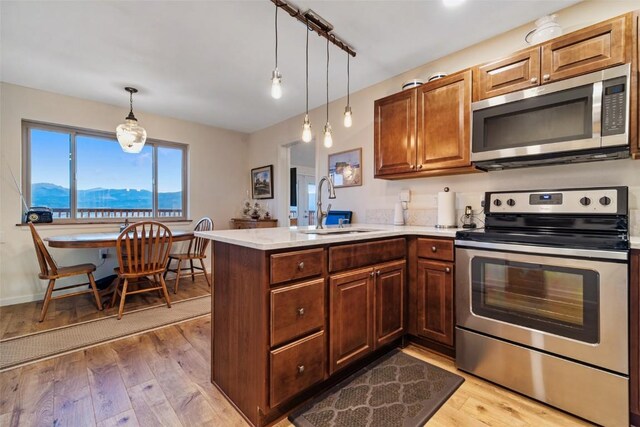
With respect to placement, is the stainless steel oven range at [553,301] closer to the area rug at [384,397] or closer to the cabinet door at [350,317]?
the area rug at [384,397]

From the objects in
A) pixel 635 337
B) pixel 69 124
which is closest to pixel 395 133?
pixel 635 337

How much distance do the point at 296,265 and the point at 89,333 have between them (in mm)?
2213

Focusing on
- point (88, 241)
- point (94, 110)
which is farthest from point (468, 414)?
point (94, 110)

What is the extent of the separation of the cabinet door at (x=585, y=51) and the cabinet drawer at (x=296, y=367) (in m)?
2.10

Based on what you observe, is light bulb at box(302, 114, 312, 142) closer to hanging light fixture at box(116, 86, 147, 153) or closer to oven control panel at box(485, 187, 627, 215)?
oven control panel at box(485, 187, 627, 215)

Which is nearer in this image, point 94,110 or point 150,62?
point 150,62

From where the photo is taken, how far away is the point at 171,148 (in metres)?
4.34

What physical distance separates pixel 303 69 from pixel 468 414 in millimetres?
2961

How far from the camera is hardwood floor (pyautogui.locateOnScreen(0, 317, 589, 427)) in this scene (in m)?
1.39

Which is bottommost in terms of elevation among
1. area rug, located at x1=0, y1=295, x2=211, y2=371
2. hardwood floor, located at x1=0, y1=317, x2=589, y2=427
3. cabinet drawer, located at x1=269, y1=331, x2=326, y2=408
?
hardwood floor, located at x1=0, y1=317, x2=589, y2=427

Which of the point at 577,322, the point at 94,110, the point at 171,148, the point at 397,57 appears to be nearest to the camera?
the point at 577,322

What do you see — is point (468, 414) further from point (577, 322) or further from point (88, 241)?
point (88, 241)

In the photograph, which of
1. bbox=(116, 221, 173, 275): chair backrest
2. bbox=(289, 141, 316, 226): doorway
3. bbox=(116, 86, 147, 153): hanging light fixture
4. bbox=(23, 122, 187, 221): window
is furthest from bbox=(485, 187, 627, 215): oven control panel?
bbox=(289, 141, 316, 226): doorway

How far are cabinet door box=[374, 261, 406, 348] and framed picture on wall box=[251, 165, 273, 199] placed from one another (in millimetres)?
2989
